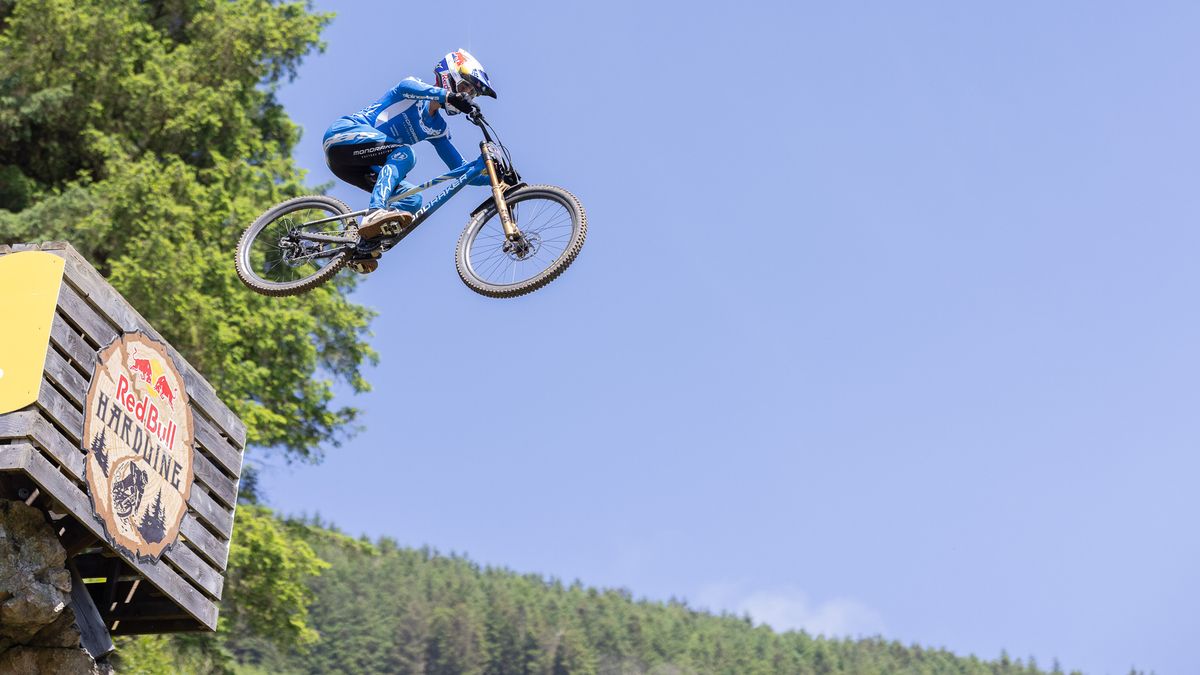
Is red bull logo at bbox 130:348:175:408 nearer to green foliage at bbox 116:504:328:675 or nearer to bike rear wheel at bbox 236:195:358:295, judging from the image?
bike rear wheel at bbox 236:195:358:295

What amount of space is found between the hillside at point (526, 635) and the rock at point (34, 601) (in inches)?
2627

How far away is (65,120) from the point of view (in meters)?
28.0

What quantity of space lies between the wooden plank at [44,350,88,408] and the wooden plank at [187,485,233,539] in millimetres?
1867

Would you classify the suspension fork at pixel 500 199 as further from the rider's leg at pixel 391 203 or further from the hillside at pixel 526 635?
the hillside at pixel 526 635

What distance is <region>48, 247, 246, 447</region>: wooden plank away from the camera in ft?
43.1

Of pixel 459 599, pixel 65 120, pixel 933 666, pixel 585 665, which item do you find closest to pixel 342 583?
pixel 459 599

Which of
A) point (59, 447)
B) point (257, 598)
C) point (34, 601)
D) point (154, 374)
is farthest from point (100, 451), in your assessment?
point (257, 598)

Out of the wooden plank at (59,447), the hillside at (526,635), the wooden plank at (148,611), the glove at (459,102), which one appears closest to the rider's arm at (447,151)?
the glove at (459,102)

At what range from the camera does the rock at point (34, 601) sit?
1280 centimetres

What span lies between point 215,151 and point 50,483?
16.3 meters

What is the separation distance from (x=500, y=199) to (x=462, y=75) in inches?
41.9

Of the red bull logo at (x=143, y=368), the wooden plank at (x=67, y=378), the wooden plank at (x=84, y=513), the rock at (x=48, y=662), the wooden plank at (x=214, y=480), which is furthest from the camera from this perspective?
the wooden plank at (x=214, y=480)

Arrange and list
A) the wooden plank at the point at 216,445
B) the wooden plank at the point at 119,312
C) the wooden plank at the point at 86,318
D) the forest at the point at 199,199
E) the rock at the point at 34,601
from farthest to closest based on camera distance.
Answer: the forest at the point at 199,199
the wooden plank at the point at 216,445
the wooden plank at the point at 119,312
the wooden plank at the point at 86,318
the rock at the point at 34,601

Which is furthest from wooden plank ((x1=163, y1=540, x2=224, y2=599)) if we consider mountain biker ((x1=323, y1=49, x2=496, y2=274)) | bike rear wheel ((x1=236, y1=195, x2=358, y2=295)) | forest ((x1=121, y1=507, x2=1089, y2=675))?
forest ((x1=121, y1=507, x2=1089, y2=675))
